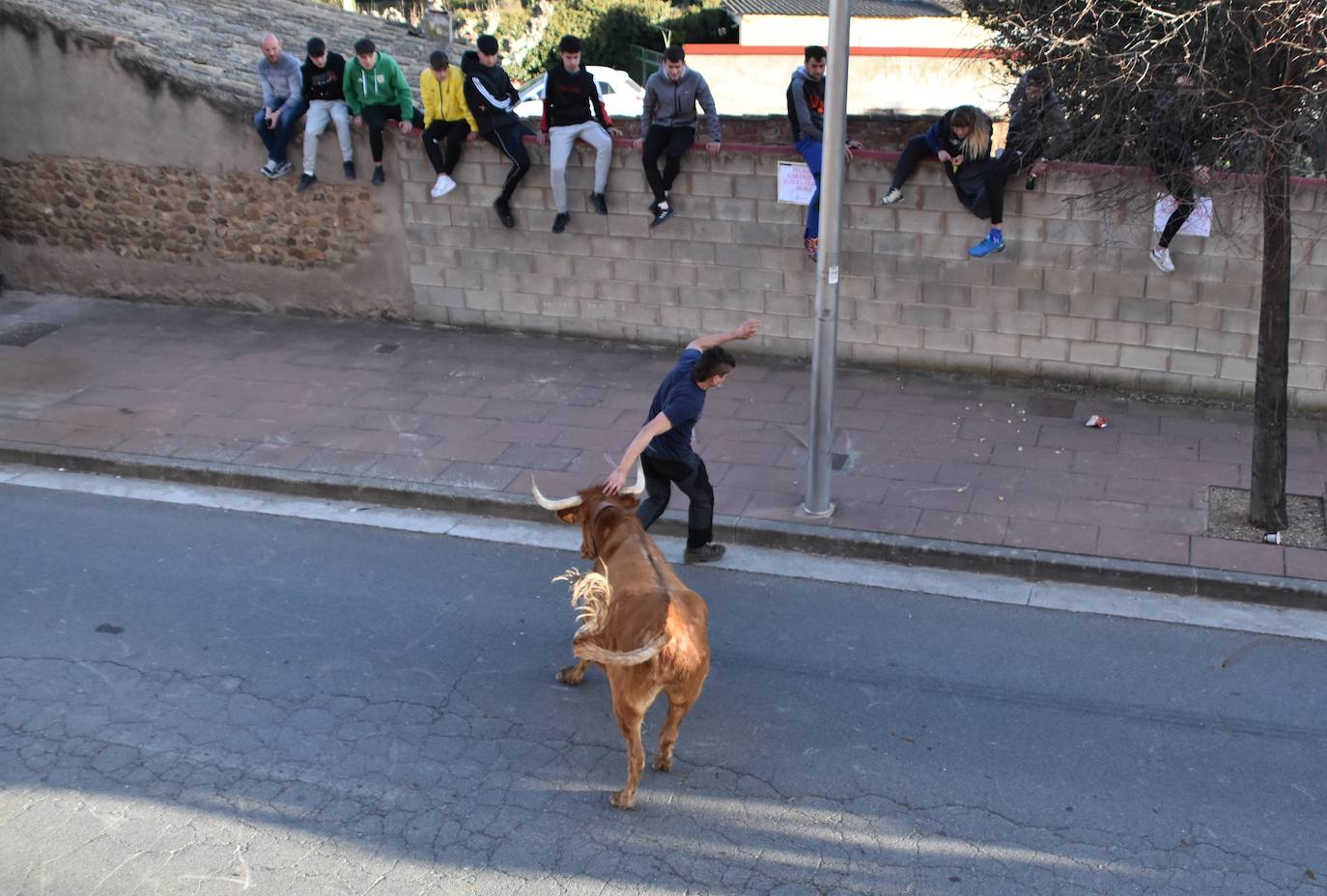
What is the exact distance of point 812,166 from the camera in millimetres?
10758

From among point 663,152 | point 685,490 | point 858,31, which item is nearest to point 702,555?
point 685,490

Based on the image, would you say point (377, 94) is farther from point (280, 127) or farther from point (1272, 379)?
point (1272, 379)

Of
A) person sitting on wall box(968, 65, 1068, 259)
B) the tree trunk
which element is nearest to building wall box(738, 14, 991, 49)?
person sitting on wall box(968, 65, 1068, 259)

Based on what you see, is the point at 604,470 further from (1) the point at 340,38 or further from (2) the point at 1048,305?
(1) the point at 340,38

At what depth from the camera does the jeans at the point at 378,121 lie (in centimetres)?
1210

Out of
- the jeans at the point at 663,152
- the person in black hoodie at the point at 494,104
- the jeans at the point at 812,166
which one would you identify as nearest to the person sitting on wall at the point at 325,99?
the person in black hoodie at the point at 494,104

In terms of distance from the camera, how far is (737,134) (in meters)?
15.8

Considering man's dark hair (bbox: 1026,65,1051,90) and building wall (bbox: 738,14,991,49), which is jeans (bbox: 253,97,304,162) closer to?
Result: man's dark hair (bbox: 1026,65,1051,90)

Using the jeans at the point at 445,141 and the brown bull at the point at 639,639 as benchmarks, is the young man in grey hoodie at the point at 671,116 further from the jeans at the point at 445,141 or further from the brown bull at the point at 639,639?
the brown bull at the point at 639,639

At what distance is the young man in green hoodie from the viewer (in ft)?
39.5

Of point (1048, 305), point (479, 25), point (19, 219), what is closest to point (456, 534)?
point (1048, 305)

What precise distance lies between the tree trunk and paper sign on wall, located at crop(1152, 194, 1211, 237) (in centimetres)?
184

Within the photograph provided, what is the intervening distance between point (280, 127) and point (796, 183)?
17.5 feet

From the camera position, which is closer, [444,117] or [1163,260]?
[1163,260]
